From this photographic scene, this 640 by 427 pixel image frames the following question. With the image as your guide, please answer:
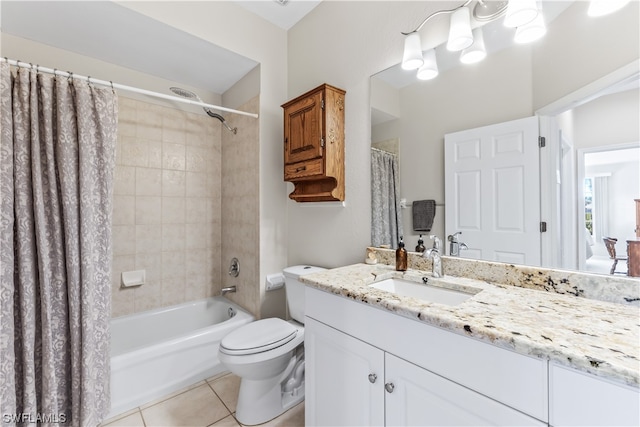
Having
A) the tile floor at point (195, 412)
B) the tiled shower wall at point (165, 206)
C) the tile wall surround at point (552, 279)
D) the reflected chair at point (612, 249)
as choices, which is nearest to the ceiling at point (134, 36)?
the tiled shower wall at point (165, 206)

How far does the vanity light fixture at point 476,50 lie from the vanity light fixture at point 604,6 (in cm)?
33

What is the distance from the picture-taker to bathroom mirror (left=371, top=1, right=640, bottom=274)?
88 centimetres

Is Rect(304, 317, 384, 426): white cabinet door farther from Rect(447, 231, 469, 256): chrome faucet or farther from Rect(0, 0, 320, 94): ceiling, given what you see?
Rect(0, 0, 320, 94): ceiling

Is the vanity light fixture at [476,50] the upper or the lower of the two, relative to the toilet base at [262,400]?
upper

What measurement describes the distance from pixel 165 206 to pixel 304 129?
57.6 inches

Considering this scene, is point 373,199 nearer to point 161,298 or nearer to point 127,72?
point 161,298

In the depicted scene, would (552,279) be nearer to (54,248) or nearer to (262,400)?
(262,400)

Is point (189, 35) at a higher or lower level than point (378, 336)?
higher

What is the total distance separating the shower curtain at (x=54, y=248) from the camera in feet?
4.12

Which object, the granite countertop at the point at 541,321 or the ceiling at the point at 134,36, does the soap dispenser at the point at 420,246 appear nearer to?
the granite countertop at the point at 541,321

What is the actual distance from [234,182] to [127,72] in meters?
1.19

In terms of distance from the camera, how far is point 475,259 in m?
1.22

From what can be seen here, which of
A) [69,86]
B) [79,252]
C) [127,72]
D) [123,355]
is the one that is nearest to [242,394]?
[123,355]

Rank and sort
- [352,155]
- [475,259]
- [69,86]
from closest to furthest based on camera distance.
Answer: [475,259], [69,86], [352,155]
